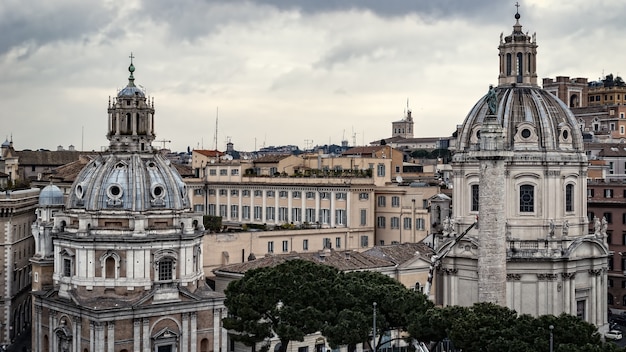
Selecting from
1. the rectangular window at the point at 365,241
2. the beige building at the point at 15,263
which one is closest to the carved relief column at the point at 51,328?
the beige building at the point at 15,263

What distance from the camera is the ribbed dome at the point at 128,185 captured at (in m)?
66.2

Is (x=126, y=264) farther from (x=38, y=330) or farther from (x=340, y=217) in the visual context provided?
(x=340, y=217)

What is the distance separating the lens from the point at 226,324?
192 ft

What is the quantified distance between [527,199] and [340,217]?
28.0 metres

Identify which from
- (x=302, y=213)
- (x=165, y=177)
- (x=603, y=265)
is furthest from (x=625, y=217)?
(x=165, y=177)

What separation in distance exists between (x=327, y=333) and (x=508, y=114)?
22617 millimetres

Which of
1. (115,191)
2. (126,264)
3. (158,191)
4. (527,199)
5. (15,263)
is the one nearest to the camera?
(126,264)

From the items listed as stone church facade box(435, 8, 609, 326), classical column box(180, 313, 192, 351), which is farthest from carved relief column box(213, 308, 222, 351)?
stone church facade box(435, 8, 609, 326)

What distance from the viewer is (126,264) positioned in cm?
6444

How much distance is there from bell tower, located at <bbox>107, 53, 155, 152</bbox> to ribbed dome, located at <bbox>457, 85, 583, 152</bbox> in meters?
21.8

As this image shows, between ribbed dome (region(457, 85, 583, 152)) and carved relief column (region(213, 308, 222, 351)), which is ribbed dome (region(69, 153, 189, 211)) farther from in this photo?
ribbed dome (region(457, 85, 583, 152))

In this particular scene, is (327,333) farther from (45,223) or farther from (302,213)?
(302,213)

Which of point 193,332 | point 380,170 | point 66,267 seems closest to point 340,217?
point 380,170

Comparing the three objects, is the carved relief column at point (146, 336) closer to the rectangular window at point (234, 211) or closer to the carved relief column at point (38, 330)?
the carved relief column at point (38, 330)
